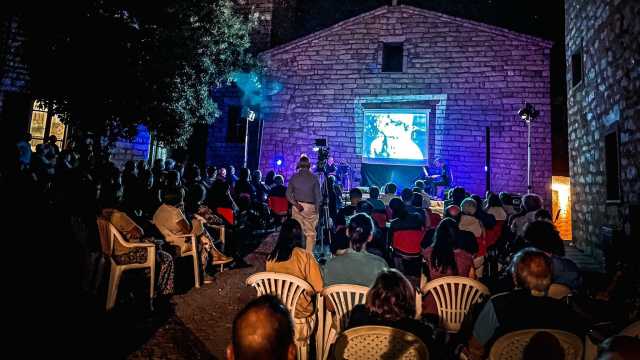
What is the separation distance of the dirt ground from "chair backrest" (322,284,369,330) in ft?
3.92

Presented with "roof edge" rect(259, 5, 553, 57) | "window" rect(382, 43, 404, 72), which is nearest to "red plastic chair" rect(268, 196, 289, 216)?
"window" rect(382, 43, 404, 72)

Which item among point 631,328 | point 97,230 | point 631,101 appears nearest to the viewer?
point 631,328

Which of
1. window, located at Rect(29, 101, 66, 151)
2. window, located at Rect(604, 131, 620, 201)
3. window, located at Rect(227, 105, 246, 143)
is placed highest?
window, located at Rect(227, 105, 246, 143)

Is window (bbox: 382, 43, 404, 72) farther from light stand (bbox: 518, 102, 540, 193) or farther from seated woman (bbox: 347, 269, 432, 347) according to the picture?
seated woman (bbox: 347, 269, 432, 347)

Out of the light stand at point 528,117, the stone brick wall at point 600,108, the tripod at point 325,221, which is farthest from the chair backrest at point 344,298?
the light stand at point 528,117

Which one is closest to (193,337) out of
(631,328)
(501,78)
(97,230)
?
→ (97,230)

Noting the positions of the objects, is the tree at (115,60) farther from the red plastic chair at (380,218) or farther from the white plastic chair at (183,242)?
the red plastic chair at (380,218)

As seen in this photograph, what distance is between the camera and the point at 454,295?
325cm

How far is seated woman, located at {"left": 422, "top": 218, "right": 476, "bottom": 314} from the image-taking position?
3.67 metres

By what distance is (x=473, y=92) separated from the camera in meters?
13.7

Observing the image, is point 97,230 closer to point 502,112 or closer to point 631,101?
point 631,101

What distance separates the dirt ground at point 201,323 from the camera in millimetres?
3326

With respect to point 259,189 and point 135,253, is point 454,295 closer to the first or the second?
point 135,253

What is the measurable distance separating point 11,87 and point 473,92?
51.1 ft
